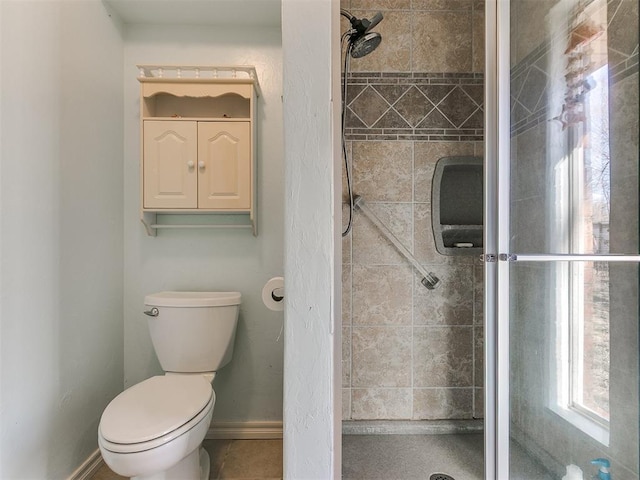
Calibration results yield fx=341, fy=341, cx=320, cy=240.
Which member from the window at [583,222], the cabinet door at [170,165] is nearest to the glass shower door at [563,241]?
the window at [583,222]

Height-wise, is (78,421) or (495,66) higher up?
(495,66)

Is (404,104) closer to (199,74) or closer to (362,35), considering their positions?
(362,35)

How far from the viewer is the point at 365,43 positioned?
1.25 metres

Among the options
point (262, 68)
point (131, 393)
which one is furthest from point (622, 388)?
point (262, 68)

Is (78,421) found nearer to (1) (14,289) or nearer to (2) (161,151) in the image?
(1) (14,289)

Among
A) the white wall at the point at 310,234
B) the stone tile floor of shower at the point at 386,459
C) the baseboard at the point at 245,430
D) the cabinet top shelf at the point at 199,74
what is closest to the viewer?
the white wall at the point at 310,234

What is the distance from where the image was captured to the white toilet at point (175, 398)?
1093mm

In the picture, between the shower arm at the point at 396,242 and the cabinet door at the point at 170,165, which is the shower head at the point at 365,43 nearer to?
the shower arm at the point at 396,242

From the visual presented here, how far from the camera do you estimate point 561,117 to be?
1.22m

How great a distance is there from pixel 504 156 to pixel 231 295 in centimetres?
133

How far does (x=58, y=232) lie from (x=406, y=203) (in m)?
1.52

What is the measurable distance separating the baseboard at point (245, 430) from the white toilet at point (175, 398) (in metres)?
0.24

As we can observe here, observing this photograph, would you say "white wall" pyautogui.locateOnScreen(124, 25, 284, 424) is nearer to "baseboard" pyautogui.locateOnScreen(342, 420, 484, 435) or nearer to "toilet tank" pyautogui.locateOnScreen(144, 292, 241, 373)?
"toilet tank" pyautogui.locateOnScreen(144, 292, 241, 373)

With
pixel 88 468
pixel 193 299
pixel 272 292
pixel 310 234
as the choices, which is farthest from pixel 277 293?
pixel 88 468
